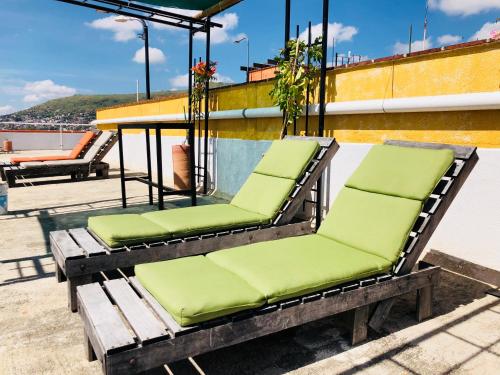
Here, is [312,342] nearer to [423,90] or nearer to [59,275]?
[59,275]

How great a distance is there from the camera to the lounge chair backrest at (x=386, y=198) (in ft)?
9.91

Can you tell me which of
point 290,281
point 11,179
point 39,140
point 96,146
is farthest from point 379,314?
point 39,140

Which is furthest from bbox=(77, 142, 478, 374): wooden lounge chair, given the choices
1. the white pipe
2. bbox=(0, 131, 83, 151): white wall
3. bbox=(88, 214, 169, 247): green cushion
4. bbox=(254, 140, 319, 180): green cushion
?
bbox=(0, 131, 83, 151): white wall

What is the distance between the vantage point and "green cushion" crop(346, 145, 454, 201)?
10.3ft

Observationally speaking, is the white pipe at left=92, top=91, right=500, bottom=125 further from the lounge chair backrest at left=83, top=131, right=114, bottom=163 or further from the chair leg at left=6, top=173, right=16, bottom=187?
the chair leg at left=6, top=173, right=16, bottom=187

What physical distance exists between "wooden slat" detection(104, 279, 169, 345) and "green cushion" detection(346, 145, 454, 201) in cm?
217

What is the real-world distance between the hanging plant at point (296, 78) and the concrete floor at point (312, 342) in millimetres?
3070

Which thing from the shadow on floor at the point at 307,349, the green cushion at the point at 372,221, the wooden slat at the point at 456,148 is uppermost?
the wooden slat at the point at 456,148

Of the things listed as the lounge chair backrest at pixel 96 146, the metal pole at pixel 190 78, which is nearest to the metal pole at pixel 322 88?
the metal pole at pixel 190 78

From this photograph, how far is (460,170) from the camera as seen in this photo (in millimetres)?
3148

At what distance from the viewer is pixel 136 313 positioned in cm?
230

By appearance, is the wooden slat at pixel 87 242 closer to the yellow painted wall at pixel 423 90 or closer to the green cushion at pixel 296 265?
the green cushion at pixel 296 265

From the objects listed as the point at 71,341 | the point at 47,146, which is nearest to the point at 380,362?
the point at 71,341

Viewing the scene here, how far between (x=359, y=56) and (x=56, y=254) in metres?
8.88
